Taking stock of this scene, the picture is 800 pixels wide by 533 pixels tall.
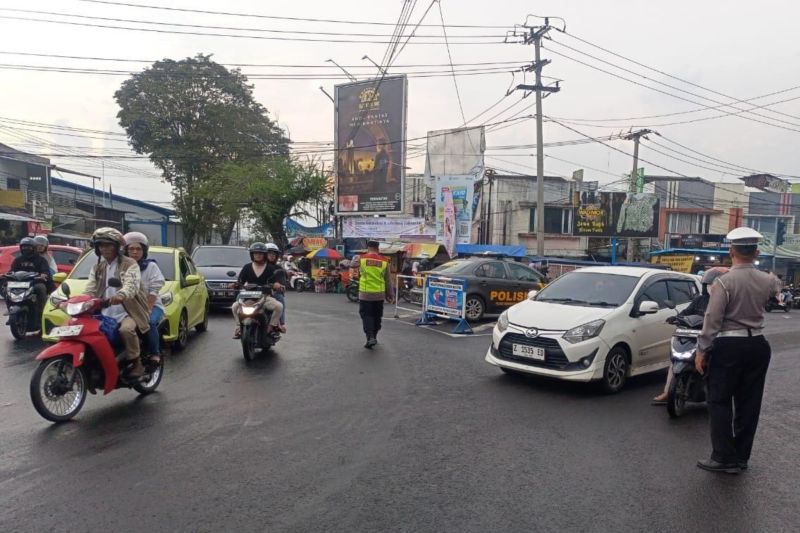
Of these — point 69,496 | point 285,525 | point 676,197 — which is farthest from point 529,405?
point 676,197

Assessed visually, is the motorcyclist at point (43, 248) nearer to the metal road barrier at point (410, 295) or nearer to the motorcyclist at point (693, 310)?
the metal road barrier at point (410, 295)

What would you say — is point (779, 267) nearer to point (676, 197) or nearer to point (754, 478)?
point (676, 197)

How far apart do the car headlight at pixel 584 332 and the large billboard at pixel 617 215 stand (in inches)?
1165

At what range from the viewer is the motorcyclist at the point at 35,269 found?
9703 millimetres

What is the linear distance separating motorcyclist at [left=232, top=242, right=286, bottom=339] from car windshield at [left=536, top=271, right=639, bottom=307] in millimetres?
3808

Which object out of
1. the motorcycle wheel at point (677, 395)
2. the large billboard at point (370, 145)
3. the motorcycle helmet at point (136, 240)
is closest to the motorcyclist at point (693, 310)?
the motorcycle wheel at point (677, 395)

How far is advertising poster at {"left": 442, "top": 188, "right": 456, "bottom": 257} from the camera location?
23.9 m

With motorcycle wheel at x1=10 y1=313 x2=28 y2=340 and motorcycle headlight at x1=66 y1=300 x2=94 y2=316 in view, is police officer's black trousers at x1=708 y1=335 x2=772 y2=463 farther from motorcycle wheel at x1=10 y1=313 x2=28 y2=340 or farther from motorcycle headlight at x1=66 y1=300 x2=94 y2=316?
motorcycle wheel at x1=10 y1=313 x2=28 y2=340

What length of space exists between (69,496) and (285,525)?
149 centimetres

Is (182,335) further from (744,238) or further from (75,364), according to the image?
(744,238)

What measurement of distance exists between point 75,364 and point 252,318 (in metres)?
3.19

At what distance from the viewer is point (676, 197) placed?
41688mm

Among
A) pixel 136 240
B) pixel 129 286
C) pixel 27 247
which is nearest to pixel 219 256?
pixel 27 247

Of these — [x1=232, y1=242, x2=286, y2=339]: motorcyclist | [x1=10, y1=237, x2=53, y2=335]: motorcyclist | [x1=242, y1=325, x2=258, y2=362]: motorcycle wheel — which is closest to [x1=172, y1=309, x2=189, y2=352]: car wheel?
[x1=232, y1=242, x2=286, y2=339]: motorcyclist
